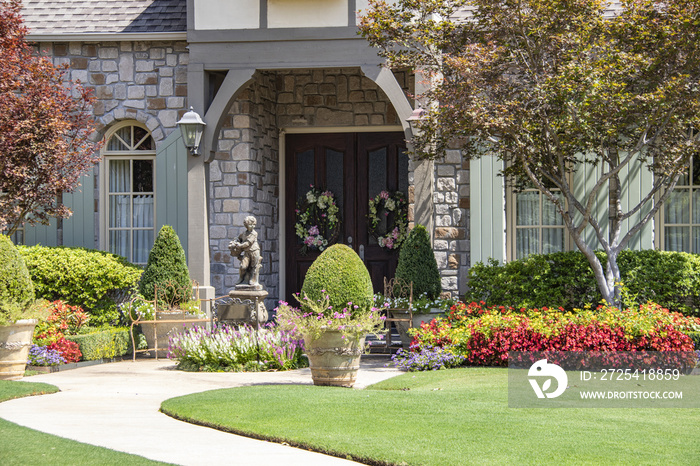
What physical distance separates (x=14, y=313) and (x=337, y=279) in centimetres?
318

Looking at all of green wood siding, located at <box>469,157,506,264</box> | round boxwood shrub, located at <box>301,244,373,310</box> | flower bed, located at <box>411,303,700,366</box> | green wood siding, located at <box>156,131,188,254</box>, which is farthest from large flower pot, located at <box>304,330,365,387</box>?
green wood siding, located at <box>156,131,188,254</box>

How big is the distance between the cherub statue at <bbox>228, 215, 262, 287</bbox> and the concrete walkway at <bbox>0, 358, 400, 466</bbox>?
52.6 inches

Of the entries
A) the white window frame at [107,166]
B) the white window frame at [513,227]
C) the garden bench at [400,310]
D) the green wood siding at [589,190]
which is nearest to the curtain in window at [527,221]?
the white window frame at [513,227]

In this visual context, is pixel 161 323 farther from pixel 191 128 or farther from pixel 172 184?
pixel 191 128

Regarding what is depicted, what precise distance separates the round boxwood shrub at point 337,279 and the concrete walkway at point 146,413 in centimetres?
77

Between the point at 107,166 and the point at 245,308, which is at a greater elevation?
the point at 107,166

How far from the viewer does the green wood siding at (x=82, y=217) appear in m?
11.8

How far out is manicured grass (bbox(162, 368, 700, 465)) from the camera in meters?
4.79

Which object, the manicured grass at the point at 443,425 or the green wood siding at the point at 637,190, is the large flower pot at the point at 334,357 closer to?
the manicured grass at the point at 443,425

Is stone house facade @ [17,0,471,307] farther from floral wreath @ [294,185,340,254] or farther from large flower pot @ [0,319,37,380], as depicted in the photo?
large flower pot @ [0,319,37,380]

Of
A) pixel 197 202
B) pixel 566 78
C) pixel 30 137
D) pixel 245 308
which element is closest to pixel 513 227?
pixel 566 78

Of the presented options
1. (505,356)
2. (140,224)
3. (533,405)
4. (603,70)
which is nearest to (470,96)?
(603,70)

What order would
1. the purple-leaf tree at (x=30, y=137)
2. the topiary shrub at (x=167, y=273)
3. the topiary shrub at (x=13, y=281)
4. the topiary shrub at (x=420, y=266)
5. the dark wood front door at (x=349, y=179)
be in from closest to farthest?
1. the topiary shrub at (x=13, y=281)
2. the purple-leaf tree at (x=30, y=137)
3. the topiary shrub at (x=420, y=266)
4. the topiary shrub at (x=167, y=273)
5. the dark wood front door at (x=349, y=179)

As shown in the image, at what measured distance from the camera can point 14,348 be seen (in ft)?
27.0
